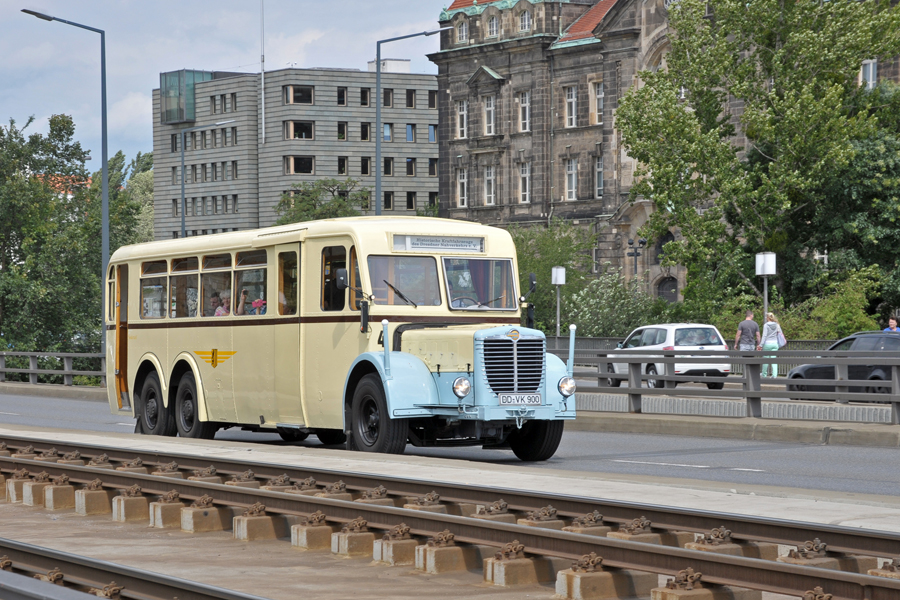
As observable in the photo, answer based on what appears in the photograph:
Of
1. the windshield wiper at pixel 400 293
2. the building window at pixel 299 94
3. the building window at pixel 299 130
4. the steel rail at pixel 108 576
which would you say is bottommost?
the steel rail at pixel 108 576

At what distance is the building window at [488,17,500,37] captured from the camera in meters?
76.4

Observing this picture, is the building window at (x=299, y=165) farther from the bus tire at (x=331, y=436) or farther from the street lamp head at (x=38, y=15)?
the bus tire at (x=331, y=436)

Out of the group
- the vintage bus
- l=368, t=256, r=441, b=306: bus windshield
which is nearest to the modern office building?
the vintage bus

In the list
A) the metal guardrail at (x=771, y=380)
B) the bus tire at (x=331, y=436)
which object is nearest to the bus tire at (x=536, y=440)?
the bus tire at (x=331, y=436)

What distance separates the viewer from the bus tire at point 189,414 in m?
19.5

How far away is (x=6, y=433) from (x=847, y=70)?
3252 cm

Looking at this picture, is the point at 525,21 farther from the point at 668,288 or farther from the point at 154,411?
the point at 154,411

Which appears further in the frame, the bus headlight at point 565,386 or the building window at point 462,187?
the building window at point 462,187

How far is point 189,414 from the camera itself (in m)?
19.9

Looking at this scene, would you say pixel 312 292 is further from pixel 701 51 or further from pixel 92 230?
pixel 92 230

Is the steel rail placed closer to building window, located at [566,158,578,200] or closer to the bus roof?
the bus roof

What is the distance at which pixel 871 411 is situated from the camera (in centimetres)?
2236

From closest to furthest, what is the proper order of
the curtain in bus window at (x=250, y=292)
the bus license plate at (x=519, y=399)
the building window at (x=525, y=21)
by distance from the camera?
the bus license plate at (x=519, y=399), the curtain in bus window at (x=250, y=292), the building window at (x=525, y=21)

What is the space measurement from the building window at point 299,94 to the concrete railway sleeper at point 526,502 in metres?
99.3
